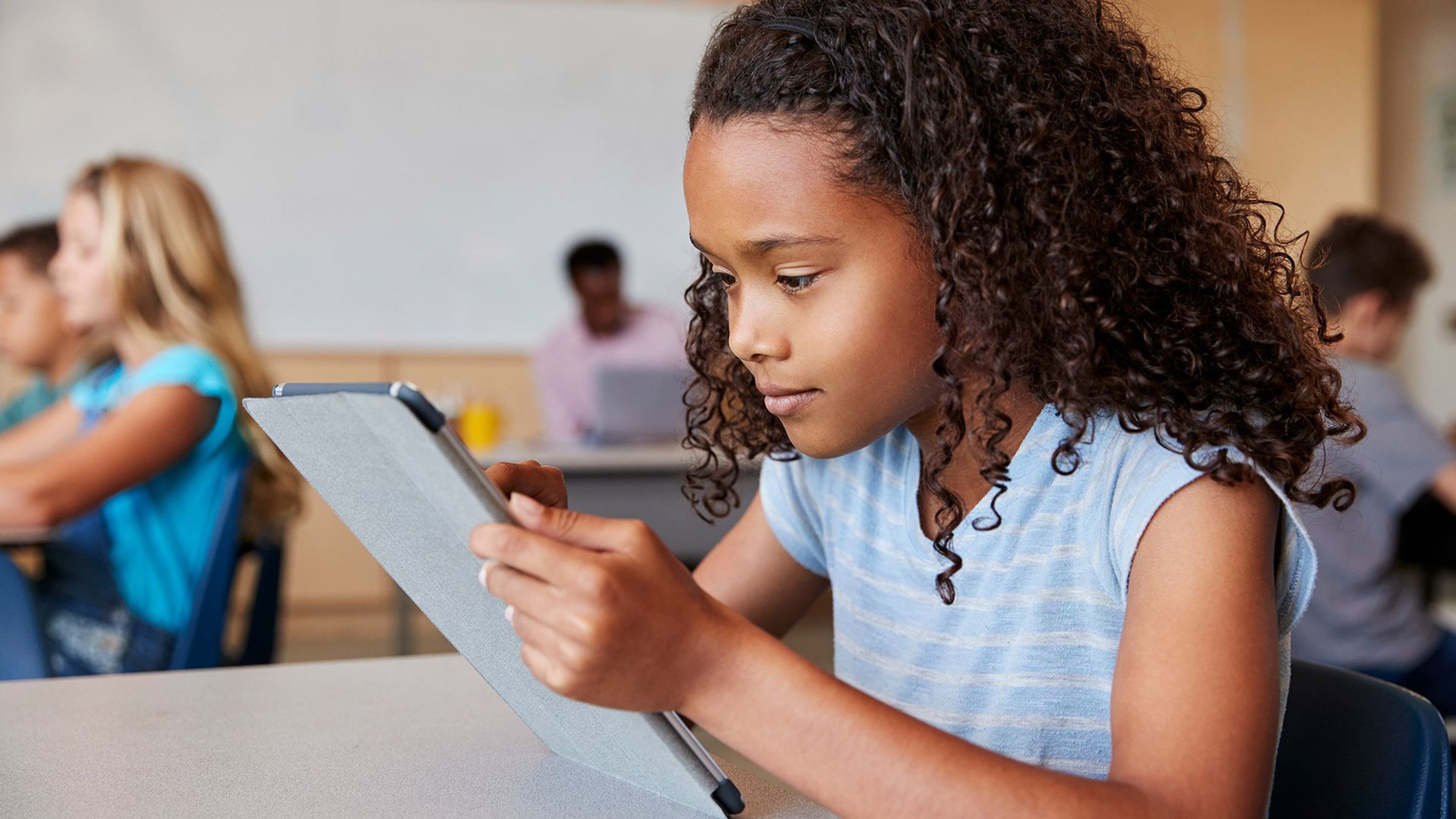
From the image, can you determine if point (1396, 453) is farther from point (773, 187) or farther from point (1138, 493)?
point (773, 187)

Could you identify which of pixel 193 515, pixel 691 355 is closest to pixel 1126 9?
pixel 691 355

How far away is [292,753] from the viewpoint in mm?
744

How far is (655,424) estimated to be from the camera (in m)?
3.20

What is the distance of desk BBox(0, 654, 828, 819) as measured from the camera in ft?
2.16

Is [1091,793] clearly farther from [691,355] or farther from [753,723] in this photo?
[691,355]

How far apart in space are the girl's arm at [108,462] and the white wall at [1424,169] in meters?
5.22

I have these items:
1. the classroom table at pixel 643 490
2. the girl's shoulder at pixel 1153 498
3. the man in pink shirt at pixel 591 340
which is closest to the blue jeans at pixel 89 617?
the classroom table at pixel 643 490

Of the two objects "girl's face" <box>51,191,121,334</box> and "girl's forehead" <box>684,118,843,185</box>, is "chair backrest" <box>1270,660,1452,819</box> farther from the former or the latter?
"girl's face" <box>51,191,121,334</box>

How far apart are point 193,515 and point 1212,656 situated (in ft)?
5.62

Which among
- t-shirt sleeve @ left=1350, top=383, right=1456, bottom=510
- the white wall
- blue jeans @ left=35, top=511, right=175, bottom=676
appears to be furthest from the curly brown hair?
the white wall

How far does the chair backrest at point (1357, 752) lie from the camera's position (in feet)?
2.33

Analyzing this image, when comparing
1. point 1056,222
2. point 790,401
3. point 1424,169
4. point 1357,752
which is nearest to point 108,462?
point 790,401

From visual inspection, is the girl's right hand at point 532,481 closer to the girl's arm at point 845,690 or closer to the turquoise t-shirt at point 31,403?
the girl's arm at point 845,690

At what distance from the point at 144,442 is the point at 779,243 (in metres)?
1.46
